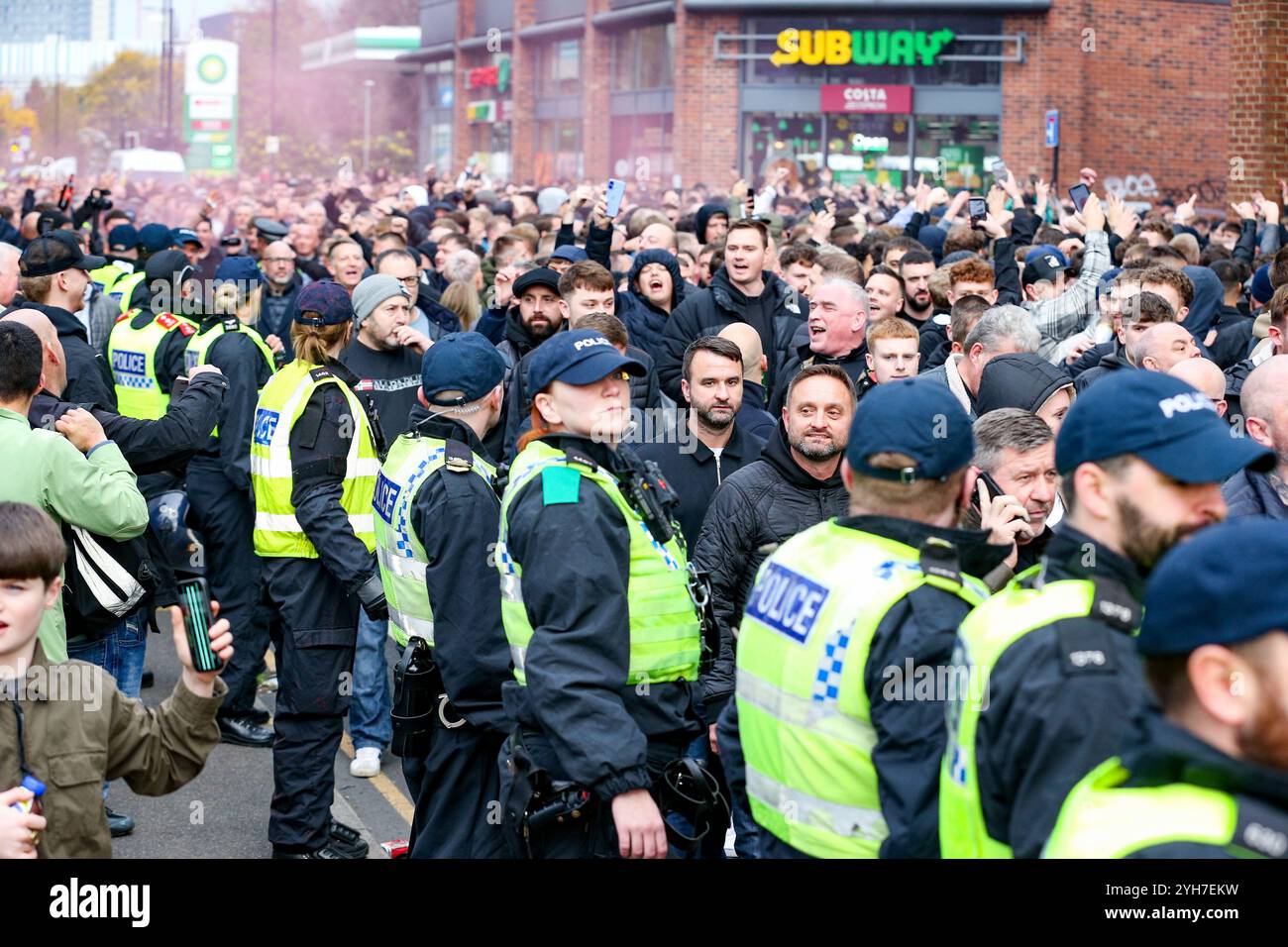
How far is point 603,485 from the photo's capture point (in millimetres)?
4070

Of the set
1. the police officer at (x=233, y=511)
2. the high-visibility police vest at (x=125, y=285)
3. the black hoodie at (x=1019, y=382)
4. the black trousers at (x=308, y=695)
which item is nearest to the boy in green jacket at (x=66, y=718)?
the black trousers at (x=308, y=695)

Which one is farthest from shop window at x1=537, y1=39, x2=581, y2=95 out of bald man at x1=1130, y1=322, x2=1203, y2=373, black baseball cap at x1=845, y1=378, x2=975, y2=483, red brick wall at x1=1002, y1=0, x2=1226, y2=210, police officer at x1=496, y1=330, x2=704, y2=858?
black baseball cap at x1=845, y1=378, x2=975, y2=483

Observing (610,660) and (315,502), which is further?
(315,502)

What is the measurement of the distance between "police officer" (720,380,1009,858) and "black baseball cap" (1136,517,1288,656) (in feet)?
2.71

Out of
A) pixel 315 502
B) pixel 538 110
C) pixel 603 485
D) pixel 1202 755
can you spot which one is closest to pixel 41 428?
pixel 315 502

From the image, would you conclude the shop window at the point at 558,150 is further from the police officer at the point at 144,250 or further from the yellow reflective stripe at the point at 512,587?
the yellow reflective stripe at the point at 512,587

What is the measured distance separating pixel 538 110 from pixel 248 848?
3831 centimetres

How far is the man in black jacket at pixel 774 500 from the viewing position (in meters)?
5.29

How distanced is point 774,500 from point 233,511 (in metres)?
3.66

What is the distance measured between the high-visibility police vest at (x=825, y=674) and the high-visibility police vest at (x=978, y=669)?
24 cm

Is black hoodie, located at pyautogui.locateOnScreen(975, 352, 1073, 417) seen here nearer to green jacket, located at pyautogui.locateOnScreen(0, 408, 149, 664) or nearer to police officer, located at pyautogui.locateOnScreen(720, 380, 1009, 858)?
police officer, located at pyautogui.locateOnScreen(720, 380, 1009, 858)

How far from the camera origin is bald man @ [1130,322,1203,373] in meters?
6.49

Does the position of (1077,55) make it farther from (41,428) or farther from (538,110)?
(41,428)
